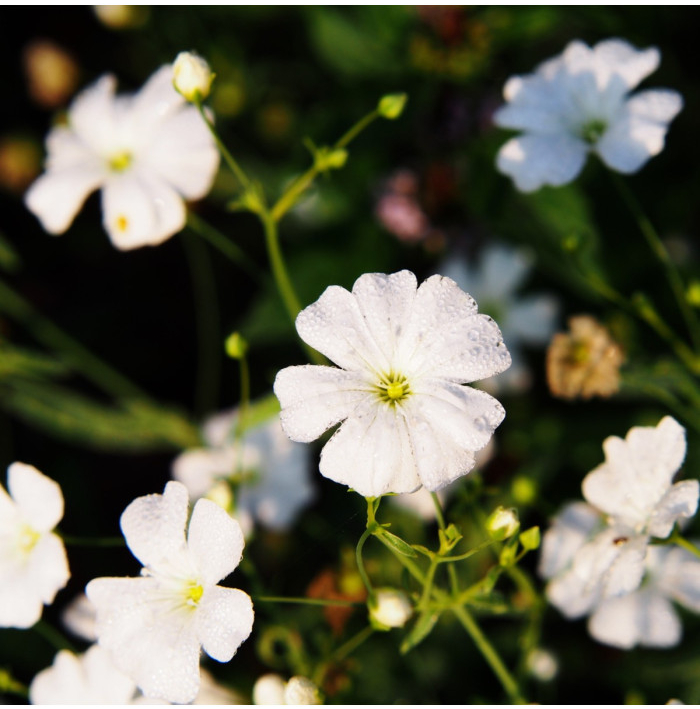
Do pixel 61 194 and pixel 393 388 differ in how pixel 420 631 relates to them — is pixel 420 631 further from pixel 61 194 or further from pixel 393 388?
pixel 61 194

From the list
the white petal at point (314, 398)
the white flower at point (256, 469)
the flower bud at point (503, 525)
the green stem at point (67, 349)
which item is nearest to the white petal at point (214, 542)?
the white petal at point (314, 398)

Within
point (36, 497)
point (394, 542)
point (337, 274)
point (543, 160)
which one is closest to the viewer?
point (394, 542)

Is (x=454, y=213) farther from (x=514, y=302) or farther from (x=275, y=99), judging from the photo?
(x=275, y=99)

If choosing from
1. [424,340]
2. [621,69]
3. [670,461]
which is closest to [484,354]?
[424,340]

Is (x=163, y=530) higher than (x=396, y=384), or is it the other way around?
(x=396, y=384)

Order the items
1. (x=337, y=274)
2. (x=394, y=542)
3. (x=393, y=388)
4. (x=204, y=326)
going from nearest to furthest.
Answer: (x=394, y=542) → (x=393, y=388) → (x=337, y=274) → (x=204, y=326)

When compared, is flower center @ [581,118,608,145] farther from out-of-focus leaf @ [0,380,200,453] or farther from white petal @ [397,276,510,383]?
out-of-focus leaf @ [0,380,200,453]

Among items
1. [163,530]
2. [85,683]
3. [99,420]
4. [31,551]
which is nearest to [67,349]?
[99,420]

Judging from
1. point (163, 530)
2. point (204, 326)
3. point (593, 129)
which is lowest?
point (163, 530)
